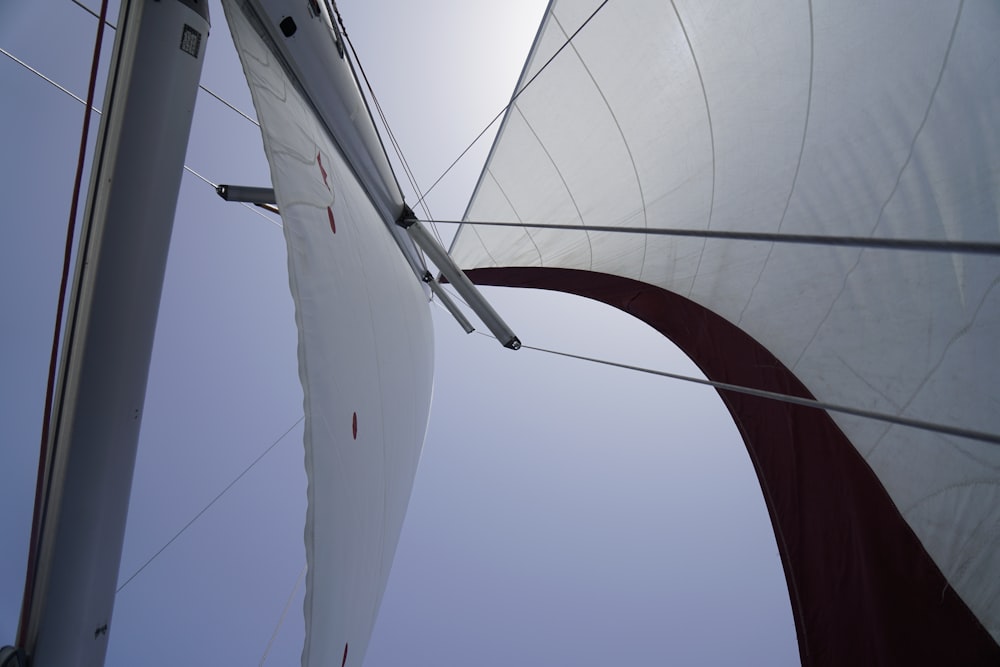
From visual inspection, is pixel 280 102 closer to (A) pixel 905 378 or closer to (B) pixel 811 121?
(B) pixel 811 121

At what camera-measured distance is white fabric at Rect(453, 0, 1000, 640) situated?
1.18 meters

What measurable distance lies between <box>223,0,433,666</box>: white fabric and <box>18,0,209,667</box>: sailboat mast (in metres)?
0.16

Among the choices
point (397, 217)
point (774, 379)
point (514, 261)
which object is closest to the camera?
point (774, 379)

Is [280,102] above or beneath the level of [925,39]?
beneath

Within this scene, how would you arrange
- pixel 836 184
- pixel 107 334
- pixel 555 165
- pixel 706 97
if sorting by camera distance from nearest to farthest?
pixel 107 334
pixel 836 184
pixel 706 97
pixel 555 165

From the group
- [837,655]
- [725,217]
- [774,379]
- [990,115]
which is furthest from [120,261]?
[837,655]

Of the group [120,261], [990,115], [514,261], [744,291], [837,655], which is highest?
[514,261]

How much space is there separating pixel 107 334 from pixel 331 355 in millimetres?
347

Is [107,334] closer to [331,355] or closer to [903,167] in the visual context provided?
[331,355]

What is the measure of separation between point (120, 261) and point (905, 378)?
194cm

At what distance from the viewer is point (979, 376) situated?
1181 mm

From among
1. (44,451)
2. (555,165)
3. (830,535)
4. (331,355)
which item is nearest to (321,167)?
(331,355)

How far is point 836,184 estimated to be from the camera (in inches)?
60.3

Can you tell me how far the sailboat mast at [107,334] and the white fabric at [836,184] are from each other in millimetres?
1752
